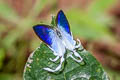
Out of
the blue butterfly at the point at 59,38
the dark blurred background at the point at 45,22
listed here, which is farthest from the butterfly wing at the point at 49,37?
the dark blurred background at the point at 45,22

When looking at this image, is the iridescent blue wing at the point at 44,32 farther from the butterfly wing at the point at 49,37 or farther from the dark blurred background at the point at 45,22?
the dark blurred background at the point at 45,22

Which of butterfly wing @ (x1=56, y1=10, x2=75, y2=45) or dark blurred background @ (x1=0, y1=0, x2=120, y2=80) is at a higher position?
dark blurred background @ (x1=0, y1=0, x2=120, y2=80)

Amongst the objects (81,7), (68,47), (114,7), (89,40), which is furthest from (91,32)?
(68,47)

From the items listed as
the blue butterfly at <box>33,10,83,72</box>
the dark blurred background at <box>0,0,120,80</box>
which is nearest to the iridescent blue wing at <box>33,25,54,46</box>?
the blue butterfly at <box>33,10,83,72</box>

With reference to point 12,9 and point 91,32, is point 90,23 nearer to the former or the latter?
point 91,32

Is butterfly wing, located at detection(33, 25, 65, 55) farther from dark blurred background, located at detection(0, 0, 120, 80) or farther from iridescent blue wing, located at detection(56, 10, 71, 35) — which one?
dark blurred background, located at detection(0, 0, 120, 80)

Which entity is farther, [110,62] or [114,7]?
[114,7]
